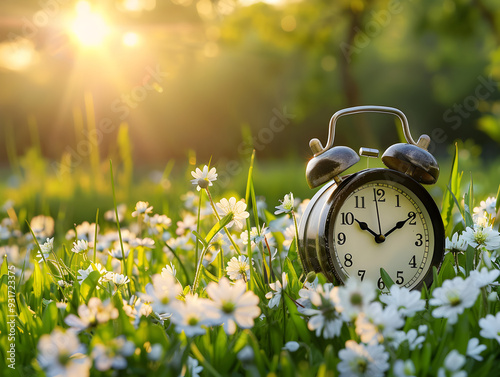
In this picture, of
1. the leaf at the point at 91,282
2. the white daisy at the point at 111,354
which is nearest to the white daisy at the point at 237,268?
the leaf at the point at 91,282

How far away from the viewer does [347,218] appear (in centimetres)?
149

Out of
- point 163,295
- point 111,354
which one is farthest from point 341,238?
point 111,354

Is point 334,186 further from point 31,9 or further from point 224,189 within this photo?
point 31,9

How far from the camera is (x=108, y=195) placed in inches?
208

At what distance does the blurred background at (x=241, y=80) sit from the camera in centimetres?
809

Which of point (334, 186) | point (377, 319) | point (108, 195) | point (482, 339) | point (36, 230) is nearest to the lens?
point (377, 319)

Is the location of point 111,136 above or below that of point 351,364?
above

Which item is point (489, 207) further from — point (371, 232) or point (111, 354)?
point (111, 354)

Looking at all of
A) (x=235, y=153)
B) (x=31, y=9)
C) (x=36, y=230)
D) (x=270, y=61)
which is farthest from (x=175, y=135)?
(x=36, y=230)

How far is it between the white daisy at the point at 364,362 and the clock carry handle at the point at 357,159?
62cm

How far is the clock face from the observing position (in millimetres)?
1485

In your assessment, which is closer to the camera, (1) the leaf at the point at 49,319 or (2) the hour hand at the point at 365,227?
(1) the leaf at the point at 49,319

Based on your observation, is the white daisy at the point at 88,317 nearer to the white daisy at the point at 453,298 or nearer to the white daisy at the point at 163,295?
the white daisy at the point at 163,295

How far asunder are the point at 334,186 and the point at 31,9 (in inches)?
381
